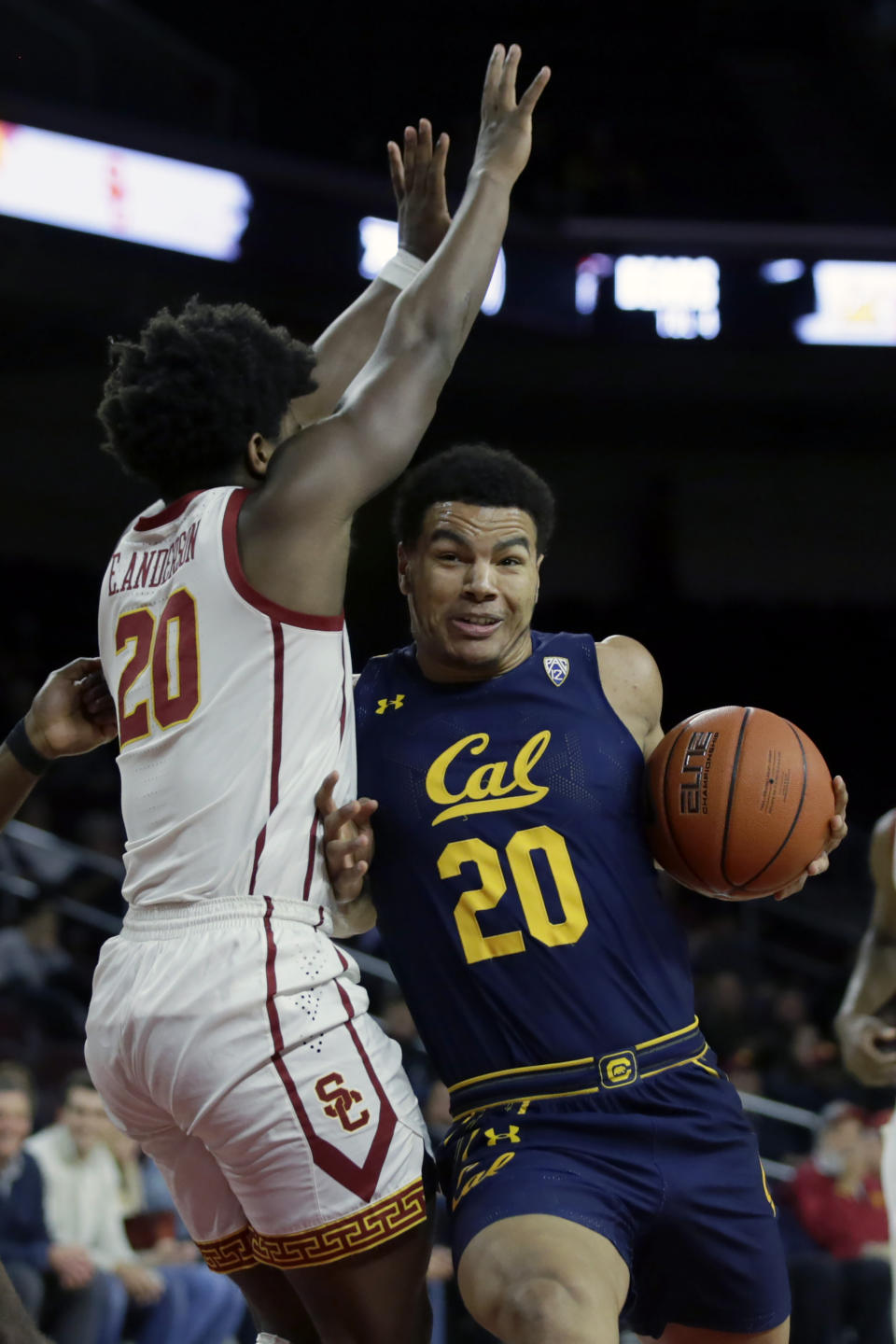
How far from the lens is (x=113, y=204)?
11297 millimetres

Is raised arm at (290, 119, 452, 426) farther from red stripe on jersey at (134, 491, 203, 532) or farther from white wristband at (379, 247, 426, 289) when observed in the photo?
red stripe on jersey at (134, 491, 203, 532)

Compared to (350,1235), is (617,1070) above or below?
above

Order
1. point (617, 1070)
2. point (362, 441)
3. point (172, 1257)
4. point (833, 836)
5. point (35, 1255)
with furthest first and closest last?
point (172, 1257) < point (35, 1255) < point (833, 836) < point (617, 1070) < point (362, 441)

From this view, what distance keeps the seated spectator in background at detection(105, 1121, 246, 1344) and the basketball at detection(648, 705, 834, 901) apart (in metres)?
3.43

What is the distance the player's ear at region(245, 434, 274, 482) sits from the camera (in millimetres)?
2939

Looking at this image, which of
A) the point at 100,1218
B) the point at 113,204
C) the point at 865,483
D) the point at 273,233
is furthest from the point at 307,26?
the point at 100,1218

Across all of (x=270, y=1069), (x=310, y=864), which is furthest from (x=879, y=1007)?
(x=270, y=1069)

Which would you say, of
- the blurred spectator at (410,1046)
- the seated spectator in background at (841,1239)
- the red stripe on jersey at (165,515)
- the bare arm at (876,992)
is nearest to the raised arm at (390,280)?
the red stripe on jersey at (165,515)

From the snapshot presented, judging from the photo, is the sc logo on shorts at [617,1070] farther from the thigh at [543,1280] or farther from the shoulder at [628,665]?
the shoulder at [628,665]

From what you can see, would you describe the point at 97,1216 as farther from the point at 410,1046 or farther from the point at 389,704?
the point at 389,704

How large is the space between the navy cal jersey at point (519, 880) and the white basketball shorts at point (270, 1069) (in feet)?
1.07

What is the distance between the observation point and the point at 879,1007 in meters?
4.44

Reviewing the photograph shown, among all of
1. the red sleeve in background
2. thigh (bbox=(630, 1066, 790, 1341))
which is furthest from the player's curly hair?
the red sleeve in background

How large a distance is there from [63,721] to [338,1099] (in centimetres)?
111
